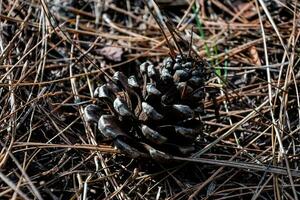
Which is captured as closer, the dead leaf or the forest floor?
the forest floor

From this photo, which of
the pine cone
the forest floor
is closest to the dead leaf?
the forest floor

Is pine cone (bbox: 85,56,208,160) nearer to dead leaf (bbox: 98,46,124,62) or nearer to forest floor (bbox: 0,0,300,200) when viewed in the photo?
forest floor (bbox: 0,0,300,200)

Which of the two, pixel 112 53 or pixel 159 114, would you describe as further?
pixel 112 53

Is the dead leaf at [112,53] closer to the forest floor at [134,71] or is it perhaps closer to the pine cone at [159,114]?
the forest floor at [134,71]

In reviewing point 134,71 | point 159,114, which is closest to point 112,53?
point 134,71

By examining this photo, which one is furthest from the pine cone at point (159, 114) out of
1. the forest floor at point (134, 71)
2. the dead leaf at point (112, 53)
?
the dead leaf at point (112, 53)

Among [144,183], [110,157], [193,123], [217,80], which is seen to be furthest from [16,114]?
[217,80]

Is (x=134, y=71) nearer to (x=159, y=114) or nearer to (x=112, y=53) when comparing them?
(x=112, y=53)

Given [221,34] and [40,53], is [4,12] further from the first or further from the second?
[221,34]
